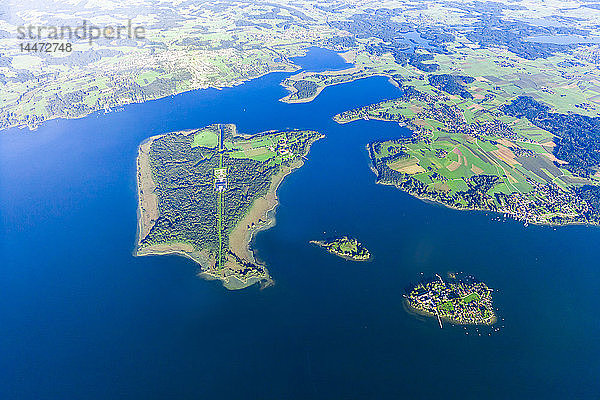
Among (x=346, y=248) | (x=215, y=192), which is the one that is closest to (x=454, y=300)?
(x=346, y=248)

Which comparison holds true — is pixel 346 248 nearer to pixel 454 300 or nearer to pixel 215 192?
pixel 454 300

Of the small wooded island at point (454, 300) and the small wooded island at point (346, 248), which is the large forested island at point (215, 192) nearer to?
the small wooded island at point (346, 248)

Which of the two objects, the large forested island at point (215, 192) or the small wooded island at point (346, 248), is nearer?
the small wooded island at point (346, 248)

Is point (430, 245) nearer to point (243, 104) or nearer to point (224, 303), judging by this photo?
point (224, 303)

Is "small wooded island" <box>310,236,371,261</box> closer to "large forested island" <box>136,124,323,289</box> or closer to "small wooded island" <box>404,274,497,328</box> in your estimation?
"small wooded island" <box>404,274,497,328</box>
